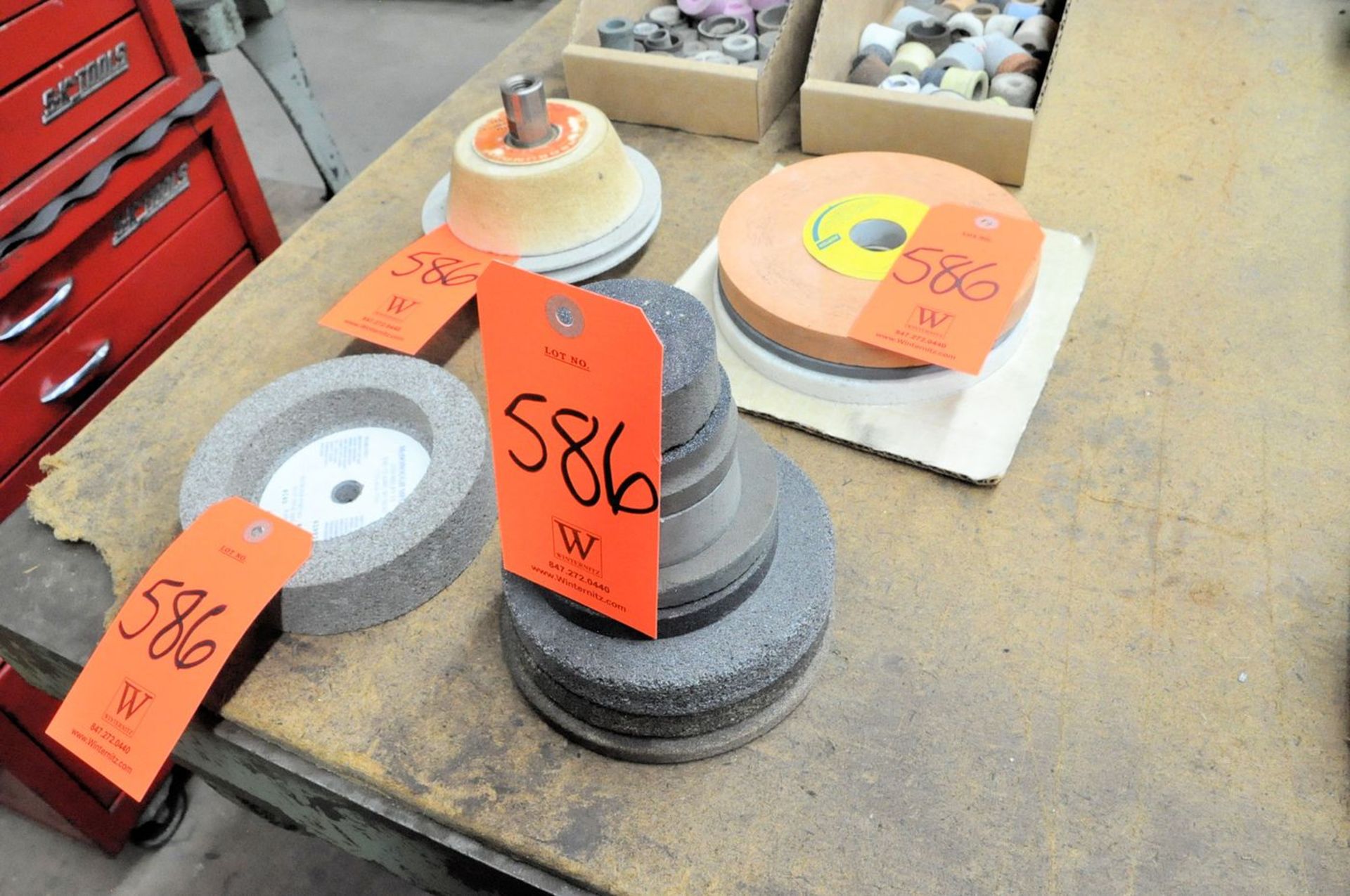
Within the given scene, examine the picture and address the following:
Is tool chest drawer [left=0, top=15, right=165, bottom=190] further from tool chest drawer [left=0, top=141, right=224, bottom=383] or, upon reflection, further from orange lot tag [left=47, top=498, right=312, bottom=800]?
orange lot tag [left=47, top=498, right=312, bottom=800]

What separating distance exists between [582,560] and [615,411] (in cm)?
11

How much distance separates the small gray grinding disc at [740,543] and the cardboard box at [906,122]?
511mm

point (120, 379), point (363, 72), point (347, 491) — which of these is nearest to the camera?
point (347, 491)

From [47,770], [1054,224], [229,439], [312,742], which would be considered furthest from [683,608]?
[47,770]

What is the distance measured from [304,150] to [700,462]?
2190 mm

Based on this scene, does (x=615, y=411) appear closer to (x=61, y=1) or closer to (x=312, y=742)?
(x=312, y=742)

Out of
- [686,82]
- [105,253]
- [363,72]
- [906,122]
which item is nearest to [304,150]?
[363,72]

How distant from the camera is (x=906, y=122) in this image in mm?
941

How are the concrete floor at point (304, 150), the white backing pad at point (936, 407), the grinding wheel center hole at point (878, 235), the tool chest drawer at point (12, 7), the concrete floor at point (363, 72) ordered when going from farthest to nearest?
the concrete floor at point (363, 72), the concrete floor at point (304, 150), the tool chest drawer at point (12, 7), the grinding wheel center hole at point (878, 235), the white backing pad at point (936, 407)

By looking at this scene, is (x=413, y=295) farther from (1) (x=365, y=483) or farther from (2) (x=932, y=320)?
(2) (x=932, y=320)

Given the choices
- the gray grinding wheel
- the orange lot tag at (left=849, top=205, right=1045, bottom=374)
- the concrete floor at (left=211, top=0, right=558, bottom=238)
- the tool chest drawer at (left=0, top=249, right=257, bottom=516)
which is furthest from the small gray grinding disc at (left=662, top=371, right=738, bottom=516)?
the concrete floor at (left=211, top=0, right=558, bottom=238)

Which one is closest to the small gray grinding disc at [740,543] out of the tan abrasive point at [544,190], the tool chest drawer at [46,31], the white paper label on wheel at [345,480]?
the white paper label on wheel at [345,480]

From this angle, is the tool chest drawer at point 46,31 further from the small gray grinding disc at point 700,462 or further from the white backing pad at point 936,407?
the small gray grinding disc at point 700,462

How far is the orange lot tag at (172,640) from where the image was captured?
56 centimetres
